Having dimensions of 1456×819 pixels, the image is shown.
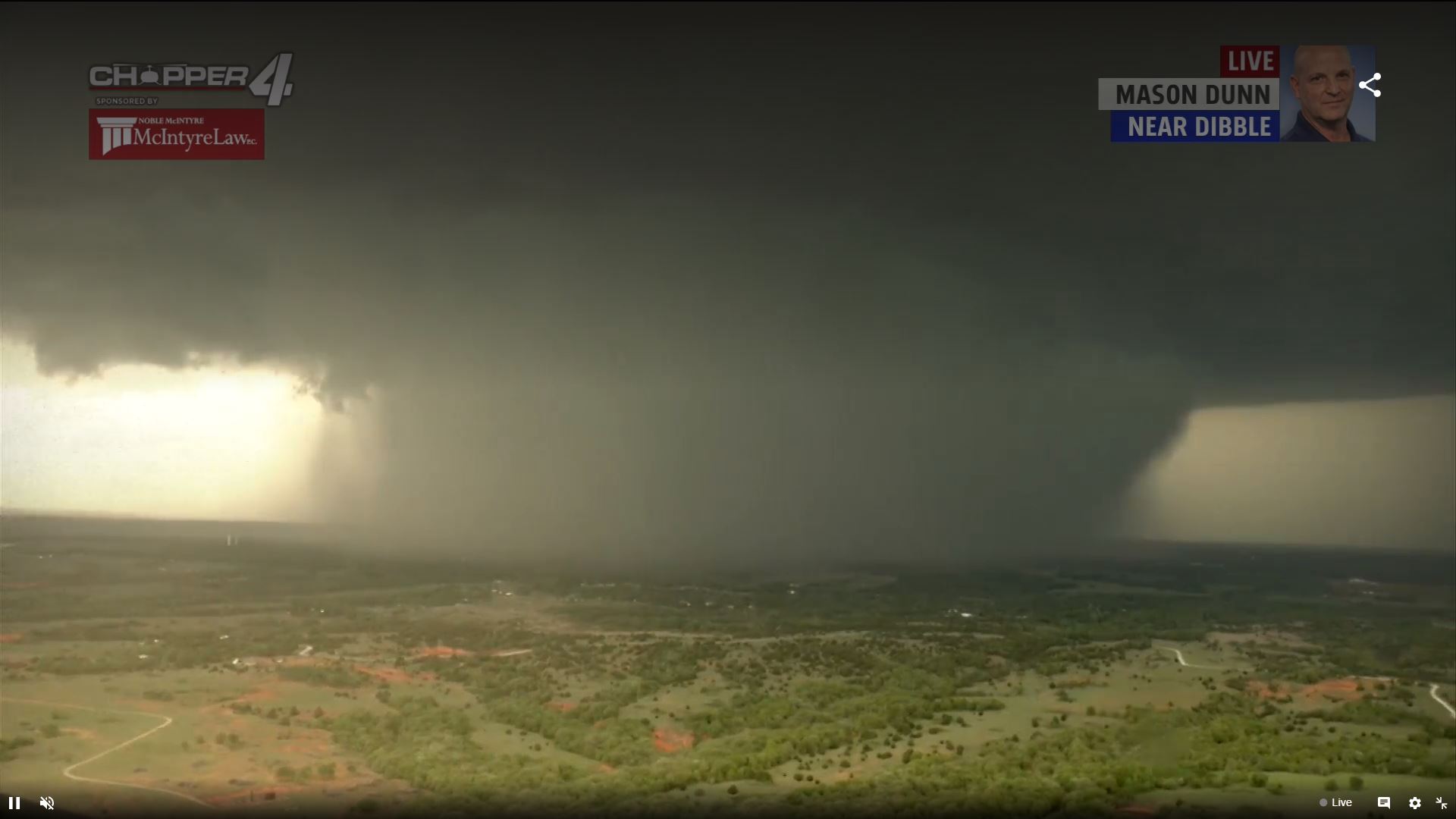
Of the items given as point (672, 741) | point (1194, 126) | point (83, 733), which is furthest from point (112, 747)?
point (1194, 126)

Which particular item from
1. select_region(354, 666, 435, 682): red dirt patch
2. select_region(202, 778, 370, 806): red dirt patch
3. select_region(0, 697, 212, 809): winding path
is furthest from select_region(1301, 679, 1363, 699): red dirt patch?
select_region(0, 697, 212, 809): winding path

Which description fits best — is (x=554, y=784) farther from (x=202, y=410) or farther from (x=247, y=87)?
(x=247, y=87)

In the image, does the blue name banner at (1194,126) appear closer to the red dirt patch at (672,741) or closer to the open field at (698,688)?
the open field at (698,688)

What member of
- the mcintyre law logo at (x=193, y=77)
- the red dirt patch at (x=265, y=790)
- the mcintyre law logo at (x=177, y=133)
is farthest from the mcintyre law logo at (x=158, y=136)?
the red dirt patch at (x=265, y=790)

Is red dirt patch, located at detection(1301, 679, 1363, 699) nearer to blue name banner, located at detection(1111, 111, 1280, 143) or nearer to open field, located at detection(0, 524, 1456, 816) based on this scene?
open field, located at detection(0, 524, 1456, 816)

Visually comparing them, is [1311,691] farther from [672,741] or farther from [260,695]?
[260,695]
